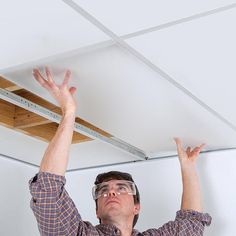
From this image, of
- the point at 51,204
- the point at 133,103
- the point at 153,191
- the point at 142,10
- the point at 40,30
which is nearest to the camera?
the point at 142,10

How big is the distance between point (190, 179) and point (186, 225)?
0.98ft

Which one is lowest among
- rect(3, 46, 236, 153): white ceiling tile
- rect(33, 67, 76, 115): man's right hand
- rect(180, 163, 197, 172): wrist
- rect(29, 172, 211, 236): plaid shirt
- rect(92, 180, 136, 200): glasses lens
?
rect(29, 172, 211, 236): plaid shirt

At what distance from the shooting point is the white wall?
2.63 metres

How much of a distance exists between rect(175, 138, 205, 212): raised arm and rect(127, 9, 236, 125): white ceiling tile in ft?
2.43

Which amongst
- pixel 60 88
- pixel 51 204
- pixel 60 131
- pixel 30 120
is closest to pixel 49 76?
pixel 60 88

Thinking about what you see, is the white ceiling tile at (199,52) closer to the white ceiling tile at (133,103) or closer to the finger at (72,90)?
the white ceiling tile at (133,103)

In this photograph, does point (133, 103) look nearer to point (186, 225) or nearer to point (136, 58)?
point (136, 58)

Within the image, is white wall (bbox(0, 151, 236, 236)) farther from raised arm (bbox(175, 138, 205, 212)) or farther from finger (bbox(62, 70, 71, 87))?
finger (bbox(62, 70, 71, 87))

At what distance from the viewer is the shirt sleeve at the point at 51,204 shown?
167 cm

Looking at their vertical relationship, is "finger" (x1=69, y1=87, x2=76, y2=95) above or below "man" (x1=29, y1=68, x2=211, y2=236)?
above

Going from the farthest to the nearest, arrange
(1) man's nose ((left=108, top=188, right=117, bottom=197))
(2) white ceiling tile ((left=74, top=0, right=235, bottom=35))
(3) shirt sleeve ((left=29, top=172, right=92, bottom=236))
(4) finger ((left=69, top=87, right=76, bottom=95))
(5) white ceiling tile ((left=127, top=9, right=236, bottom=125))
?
(1) man's nose ((left=108, top=188, right=117, bottom=197)), (4) finger ((left=69, top=87, right=76, bottom=95)), (3) shirt sleeve ((left=29, top=172, right=92, bottom=236)), (5) white ceiling tile ((left=127, top=9, right=236, bottom=125)), (2) white ceiling tile ((left=74, top=0, right=235, bottom=35))

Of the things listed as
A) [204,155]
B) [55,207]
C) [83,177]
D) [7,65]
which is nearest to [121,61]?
[7,65]

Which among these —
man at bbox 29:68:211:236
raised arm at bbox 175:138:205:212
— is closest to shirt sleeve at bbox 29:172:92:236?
man at bbox 29:68:211:236

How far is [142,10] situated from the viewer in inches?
50.3
